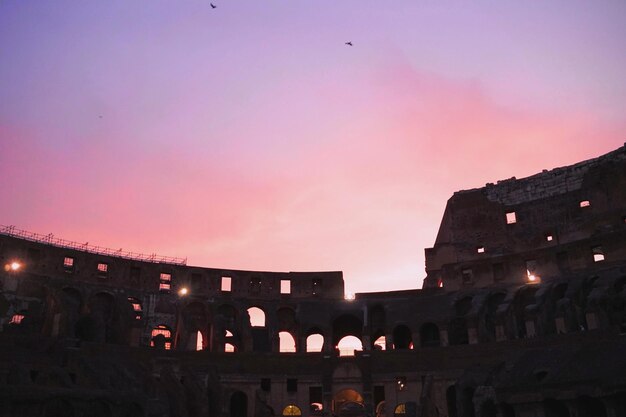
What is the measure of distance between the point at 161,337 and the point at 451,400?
76.6 feet

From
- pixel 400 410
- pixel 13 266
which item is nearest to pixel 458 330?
pixel 400 410

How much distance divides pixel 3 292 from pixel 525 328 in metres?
38.0

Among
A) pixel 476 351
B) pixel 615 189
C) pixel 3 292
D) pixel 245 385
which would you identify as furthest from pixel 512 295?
pixel 3 292

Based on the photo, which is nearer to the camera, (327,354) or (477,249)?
(327,354)

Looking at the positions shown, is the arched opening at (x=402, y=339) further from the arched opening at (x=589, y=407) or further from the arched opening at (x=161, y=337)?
the arched opening at (x=589, y=407)

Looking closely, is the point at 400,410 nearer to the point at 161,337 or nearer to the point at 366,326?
the point at 366,326

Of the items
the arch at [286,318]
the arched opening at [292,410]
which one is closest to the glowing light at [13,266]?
the arch at [286,318]

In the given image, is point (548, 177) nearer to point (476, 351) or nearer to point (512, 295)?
point (512, 295)

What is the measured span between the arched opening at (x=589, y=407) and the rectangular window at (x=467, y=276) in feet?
62.3

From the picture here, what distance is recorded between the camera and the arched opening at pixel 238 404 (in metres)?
45.0

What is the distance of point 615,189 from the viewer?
1918 inches

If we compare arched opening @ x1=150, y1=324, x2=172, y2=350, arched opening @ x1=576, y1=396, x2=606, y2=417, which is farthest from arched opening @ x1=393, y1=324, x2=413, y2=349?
arched opening @ x1=576, y1=396, x2=606, y2=417

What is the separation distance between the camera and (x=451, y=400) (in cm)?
4275

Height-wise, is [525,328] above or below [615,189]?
below
